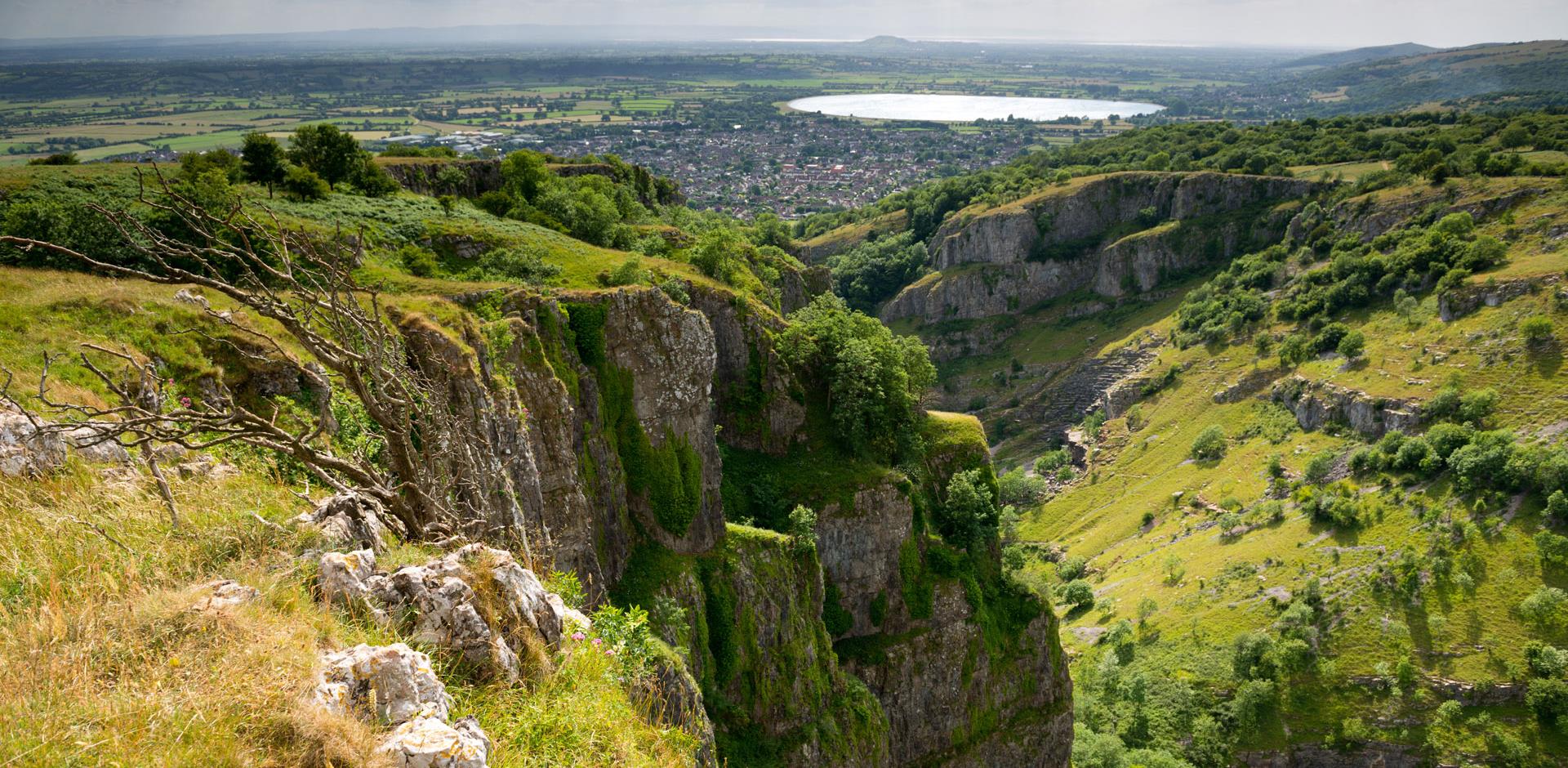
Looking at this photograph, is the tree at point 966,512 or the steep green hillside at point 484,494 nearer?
the steep green hillside at point 484,494

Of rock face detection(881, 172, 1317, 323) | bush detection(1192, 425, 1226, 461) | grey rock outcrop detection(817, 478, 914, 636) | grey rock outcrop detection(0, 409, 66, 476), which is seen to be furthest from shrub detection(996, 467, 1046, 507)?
grey rock outcrop detection(0, 409, 66, 476)

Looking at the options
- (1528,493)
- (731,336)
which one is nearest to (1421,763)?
(1528,493)

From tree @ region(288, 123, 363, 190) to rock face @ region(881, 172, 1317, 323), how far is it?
5017 inches

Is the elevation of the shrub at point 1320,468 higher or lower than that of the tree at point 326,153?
lower

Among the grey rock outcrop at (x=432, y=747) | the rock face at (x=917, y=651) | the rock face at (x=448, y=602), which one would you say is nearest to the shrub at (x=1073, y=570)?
the rock face at (x=917, y=651)

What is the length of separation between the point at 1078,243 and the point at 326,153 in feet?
479

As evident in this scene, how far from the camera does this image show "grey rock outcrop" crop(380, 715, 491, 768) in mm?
7645

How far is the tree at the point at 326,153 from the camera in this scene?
160 ft

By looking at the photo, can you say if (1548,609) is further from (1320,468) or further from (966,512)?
(966,512)

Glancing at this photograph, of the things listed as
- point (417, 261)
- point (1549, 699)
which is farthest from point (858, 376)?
point (1549, 699)

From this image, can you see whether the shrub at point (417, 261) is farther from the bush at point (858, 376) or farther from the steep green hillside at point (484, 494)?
the bush at point (858, 376)

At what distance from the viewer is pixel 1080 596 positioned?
9619 cm

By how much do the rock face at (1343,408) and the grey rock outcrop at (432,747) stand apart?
388ft

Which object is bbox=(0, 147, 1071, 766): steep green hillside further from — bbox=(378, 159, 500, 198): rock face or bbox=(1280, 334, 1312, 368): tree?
bbox=(1280, 334, 1312, 368): tree
